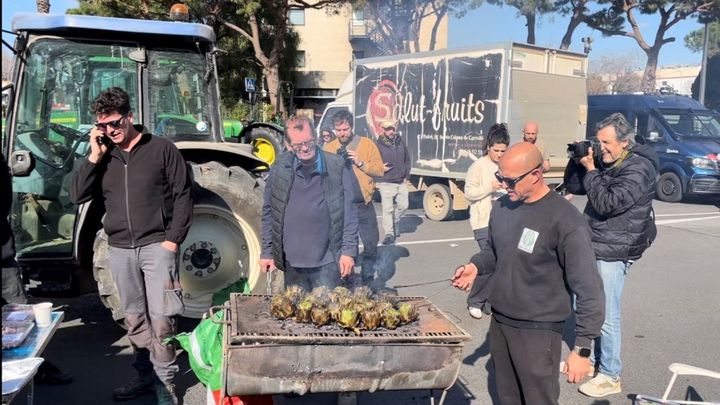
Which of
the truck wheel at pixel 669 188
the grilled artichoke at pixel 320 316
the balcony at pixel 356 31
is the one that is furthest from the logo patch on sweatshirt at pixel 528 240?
the balcony at pixel 356 31

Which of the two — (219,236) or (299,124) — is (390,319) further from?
(219,236)

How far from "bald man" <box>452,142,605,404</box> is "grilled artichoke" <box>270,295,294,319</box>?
1.05 m

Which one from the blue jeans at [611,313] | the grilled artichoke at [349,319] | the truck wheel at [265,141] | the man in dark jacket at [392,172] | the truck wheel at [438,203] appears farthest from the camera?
the truck wheel at [438,203]

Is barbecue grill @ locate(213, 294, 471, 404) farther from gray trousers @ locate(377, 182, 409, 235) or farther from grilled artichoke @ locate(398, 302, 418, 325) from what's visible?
gray trousers @ locate(377, 182, 409, 235)

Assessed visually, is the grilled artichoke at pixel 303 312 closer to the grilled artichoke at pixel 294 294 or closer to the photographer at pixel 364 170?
the grilled artichoke at pixel 294 294

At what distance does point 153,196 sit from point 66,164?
136cm

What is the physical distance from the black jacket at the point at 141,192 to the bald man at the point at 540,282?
75.1 inches

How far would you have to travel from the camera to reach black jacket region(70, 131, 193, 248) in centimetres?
343

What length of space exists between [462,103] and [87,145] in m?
6.29

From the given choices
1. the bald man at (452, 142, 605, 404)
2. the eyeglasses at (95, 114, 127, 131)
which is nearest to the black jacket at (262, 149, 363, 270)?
the eyeglasses at (95, 114, 127, 131)

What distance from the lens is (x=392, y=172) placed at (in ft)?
22.9

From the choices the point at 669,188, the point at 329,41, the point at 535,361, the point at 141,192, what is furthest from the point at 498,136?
the point at 329,41

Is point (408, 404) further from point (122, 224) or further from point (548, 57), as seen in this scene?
point (548, 57)

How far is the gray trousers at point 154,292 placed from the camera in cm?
349
